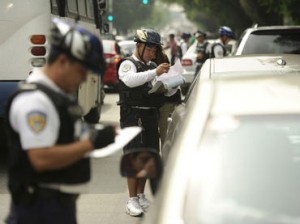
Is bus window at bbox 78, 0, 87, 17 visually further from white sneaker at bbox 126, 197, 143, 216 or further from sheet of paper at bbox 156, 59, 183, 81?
white sneaker at bbox 126, 197, 143, 216

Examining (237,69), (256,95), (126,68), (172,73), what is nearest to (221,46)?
(172,73)

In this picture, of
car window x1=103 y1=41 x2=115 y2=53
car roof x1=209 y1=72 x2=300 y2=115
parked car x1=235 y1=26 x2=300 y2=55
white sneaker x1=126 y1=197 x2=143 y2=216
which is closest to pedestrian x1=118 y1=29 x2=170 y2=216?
white sneaker x1=126 y1=197 x2=143 y2=216

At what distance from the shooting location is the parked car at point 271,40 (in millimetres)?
11047

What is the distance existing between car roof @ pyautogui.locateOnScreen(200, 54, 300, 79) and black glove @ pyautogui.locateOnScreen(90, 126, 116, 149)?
1.05 meters

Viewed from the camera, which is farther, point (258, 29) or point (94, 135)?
point (258, 29)

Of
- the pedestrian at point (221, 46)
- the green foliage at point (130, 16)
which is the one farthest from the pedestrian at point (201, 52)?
the green foliage at point (130, 16)

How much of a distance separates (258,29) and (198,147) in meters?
8.24

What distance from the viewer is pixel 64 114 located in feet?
10.7

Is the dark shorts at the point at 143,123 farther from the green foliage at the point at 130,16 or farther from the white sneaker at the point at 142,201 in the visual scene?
the green foliage at the point at 130,16

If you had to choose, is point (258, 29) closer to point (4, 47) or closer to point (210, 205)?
point (4, 47)

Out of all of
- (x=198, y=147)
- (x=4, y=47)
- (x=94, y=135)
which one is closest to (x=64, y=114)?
(x=94, y=135)

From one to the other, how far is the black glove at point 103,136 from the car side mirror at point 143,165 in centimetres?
20

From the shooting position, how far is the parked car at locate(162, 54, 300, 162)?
14.3ft

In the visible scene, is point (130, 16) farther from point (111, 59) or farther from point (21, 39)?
point (21, 39)
